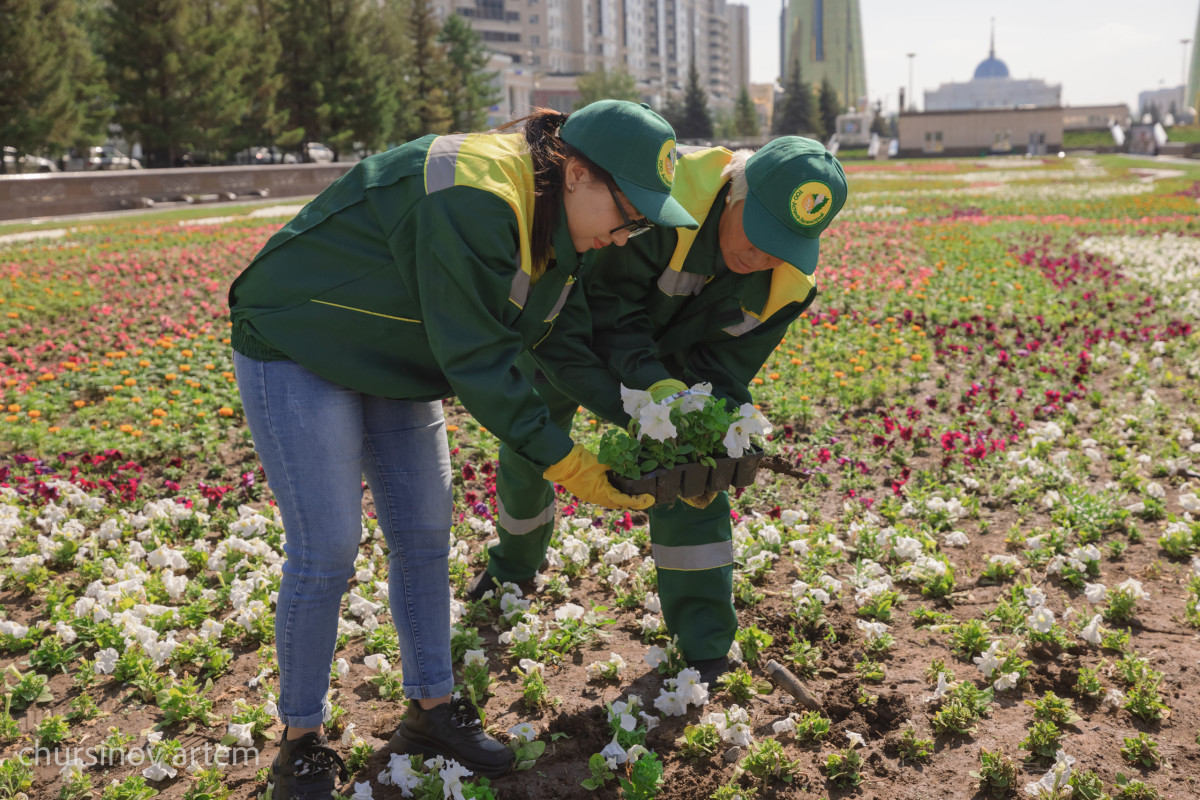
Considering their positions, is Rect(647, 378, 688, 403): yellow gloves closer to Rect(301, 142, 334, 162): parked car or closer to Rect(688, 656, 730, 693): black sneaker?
Rect(688, 656, 730, 693): black sneaker

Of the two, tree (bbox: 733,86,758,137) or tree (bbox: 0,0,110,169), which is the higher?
tree (bbox: 733,86,758,137)

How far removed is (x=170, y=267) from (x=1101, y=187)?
73.9 feet

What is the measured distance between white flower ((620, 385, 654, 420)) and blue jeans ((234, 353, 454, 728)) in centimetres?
55

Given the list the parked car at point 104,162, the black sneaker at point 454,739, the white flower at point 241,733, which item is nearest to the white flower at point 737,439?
the black sneaker at point 454,739

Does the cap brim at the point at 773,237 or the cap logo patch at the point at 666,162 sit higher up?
the cap logo patch at the point at 666,162

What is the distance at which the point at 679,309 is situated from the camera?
3271 millimetres

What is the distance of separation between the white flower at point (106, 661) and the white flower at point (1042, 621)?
3187mm

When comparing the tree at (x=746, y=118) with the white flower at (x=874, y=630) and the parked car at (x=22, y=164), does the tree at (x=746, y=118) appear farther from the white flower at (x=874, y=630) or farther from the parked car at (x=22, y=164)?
the white flower at (x=874, y=630)

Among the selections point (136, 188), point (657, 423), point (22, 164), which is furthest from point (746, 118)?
point (657, 423)

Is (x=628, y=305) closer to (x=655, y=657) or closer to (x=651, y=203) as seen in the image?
(x=651, y=203)

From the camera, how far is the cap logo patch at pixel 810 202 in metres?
2.71

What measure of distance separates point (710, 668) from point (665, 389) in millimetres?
1003

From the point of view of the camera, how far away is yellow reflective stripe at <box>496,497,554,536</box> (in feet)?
12.0

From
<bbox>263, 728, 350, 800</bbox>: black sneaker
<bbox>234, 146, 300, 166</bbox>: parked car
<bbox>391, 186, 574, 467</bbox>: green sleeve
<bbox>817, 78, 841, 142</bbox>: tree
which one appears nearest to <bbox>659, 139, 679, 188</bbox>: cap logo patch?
<bbox>391, 186, 574, 467</bbox>: green sleeve
